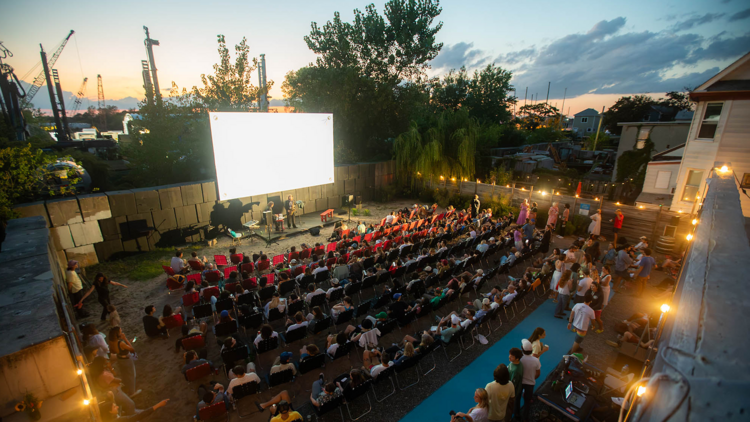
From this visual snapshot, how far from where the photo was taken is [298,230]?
14641mm

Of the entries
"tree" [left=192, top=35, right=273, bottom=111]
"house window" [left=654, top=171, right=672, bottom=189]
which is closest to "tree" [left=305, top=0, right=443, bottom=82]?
"tree" [left=192, top=35, right=273, bottom=111]

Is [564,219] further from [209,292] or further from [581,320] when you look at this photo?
[209,292]

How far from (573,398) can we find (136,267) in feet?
42.7

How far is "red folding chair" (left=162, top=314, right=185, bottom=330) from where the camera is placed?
6961 mm

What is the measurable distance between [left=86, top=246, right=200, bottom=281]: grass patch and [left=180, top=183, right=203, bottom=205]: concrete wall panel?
93.3 inches

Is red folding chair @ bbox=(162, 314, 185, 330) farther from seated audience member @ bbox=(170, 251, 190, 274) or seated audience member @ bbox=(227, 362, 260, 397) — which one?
seated audience member @ bbox=(227, 362, 260, 397)

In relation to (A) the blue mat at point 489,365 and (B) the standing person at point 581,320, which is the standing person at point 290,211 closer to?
(A) the blue mat at point 489,365

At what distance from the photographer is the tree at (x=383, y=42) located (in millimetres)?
23844

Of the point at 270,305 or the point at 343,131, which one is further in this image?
the point at 343,131

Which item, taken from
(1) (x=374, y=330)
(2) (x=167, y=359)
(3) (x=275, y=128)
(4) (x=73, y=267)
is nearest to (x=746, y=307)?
(1) (x=374, y=330)

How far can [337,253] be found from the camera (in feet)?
33.1

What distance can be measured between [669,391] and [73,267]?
10.9 m

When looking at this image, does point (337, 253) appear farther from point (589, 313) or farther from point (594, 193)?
point (594, 193)

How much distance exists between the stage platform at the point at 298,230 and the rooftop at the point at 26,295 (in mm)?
6699
